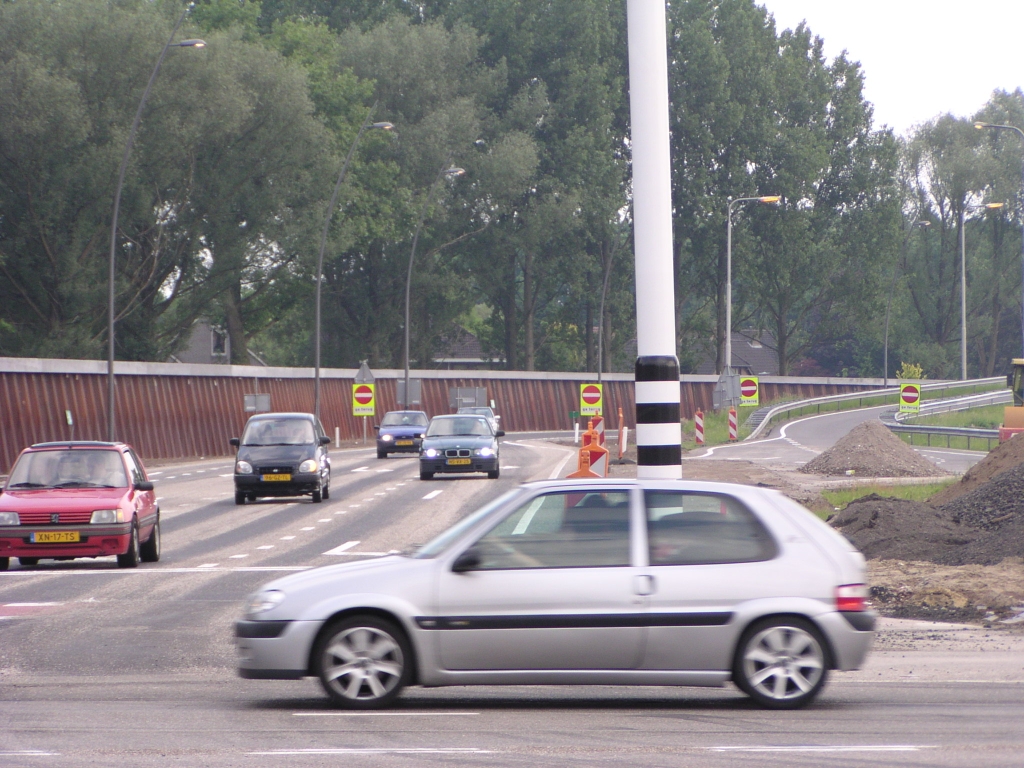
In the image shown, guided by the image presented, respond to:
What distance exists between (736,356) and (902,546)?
10440 cm

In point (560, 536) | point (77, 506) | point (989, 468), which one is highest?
point (560, 536)

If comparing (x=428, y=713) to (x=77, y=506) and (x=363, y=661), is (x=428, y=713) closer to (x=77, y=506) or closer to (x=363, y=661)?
(x=363, y=661)

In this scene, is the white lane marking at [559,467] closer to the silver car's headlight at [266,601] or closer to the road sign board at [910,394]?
the road sign board at [910,394]

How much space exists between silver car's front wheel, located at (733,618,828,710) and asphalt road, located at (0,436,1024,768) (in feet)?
0.48

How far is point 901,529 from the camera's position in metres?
16.5

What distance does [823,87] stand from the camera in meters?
83.6

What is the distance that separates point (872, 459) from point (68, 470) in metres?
21.6

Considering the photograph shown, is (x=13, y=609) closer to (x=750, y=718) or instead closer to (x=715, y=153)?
(x=750, y=718)

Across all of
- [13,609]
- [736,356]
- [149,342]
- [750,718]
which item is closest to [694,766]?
[750,718]

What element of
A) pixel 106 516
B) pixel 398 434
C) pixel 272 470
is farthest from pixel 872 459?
pixel 106 516

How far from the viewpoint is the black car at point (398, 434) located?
46.3 m

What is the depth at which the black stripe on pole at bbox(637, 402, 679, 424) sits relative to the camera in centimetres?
1281

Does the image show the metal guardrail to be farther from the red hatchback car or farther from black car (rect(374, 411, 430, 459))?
the red hatchback car

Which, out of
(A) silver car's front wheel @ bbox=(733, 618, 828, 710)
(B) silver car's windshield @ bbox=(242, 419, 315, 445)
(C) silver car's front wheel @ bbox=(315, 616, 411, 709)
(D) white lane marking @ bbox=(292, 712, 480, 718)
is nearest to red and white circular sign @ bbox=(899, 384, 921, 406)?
(B) silver car's windshield @ bbox=(242, 419, 315, 445)
